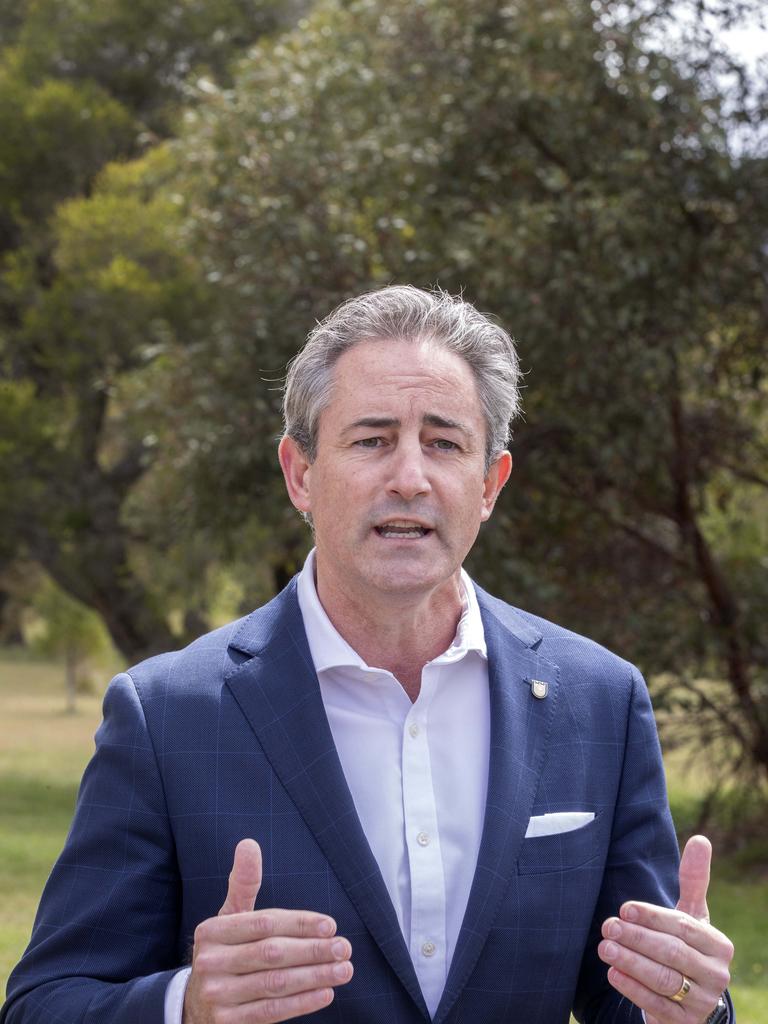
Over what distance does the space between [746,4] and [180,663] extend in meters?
7.90

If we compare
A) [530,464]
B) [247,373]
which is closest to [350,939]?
[530,464]

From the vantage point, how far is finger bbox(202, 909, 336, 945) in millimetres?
2025

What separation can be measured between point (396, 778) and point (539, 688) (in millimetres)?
334

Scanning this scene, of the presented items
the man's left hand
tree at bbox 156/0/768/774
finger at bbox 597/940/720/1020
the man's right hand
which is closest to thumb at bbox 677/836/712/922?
the man's left hand

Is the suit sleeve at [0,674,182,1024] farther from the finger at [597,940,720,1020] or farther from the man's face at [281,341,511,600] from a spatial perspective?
the finger at [597,940,720,1020]

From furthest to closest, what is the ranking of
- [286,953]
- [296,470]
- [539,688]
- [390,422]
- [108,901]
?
[296,470] → [539,688] → [390,422] → [108,901] → [286,953]

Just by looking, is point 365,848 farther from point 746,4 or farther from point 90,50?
point 90,50

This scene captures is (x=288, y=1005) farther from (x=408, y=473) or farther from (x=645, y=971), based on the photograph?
(x=408, y=473)

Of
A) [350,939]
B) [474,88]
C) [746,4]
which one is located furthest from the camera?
[474,88]

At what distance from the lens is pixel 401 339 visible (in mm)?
2596

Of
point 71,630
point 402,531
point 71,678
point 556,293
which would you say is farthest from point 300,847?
point 71,678

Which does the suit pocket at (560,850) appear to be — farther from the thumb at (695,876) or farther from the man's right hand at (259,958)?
the man's right hand at (259,958)

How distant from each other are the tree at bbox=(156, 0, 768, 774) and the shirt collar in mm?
6349

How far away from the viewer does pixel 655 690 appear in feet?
33.0
